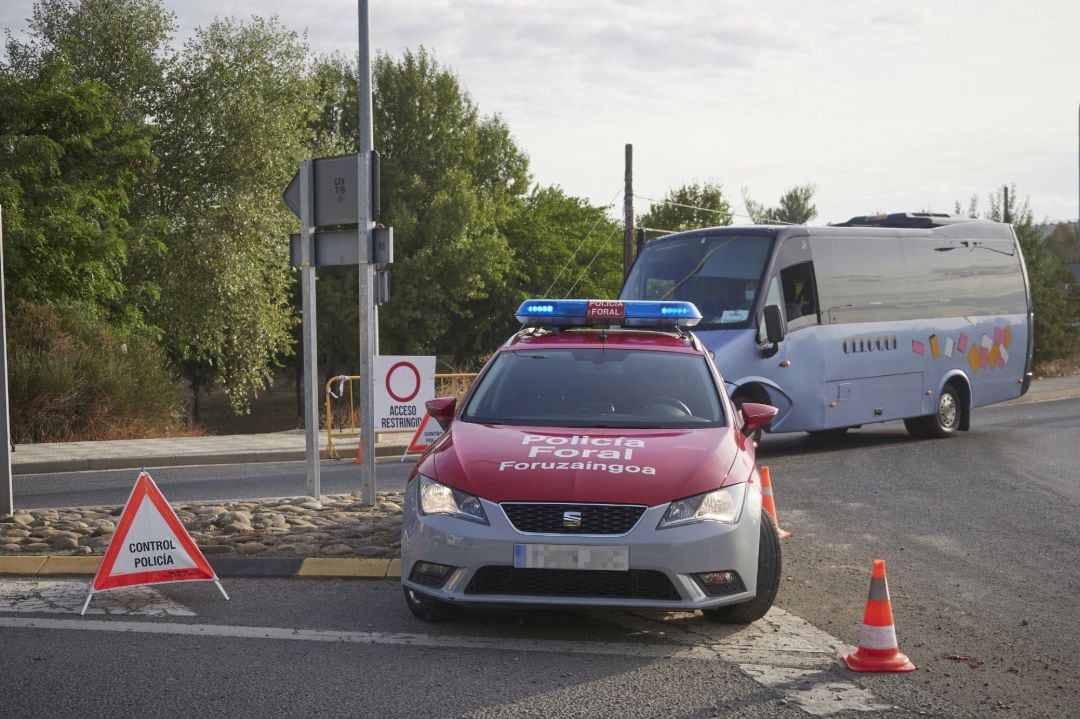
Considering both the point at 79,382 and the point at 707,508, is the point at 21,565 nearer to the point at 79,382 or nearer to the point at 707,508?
the point at 707,508

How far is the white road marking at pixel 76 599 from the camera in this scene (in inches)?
275

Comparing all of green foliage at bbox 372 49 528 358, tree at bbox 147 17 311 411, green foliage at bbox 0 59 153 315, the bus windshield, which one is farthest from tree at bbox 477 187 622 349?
the bus windshield

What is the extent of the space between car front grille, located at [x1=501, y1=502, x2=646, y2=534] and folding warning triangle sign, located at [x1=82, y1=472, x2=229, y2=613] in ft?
7.04

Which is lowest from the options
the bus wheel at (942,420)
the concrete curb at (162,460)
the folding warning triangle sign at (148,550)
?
the concrete curb at (162,460)

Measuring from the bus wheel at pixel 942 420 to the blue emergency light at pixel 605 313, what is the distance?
10808mm

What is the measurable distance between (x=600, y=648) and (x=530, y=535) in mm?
675

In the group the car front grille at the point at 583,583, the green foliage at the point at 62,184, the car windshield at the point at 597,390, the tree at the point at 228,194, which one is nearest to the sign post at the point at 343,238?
the car windshield at the point at 597,390

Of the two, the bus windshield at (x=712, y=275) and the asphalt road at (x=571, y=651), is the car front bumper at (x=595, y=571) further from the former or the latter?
the bus windshield at (x=712, y=275)

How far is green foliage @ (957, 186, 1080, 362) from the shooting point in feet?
120

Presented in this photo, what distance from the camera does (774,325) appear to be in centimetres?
1537

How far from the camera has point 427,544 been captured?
20.7 feet

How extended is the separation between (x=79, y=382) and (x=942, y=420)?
13.8 m

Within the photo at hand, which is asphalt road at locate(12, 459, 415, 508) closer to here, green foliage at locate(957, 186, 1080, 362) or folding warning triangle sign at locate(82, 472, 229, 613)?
folding warning triangle sign at locate(82, 472, 229, 613)

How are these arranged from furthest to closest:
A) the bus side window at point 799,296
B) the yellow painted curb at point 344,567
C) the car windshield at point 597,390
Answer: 1. the bus side window at point 799,296
2. the yellow painted curb at point 344,567
3. the car windshield at point 597,390
